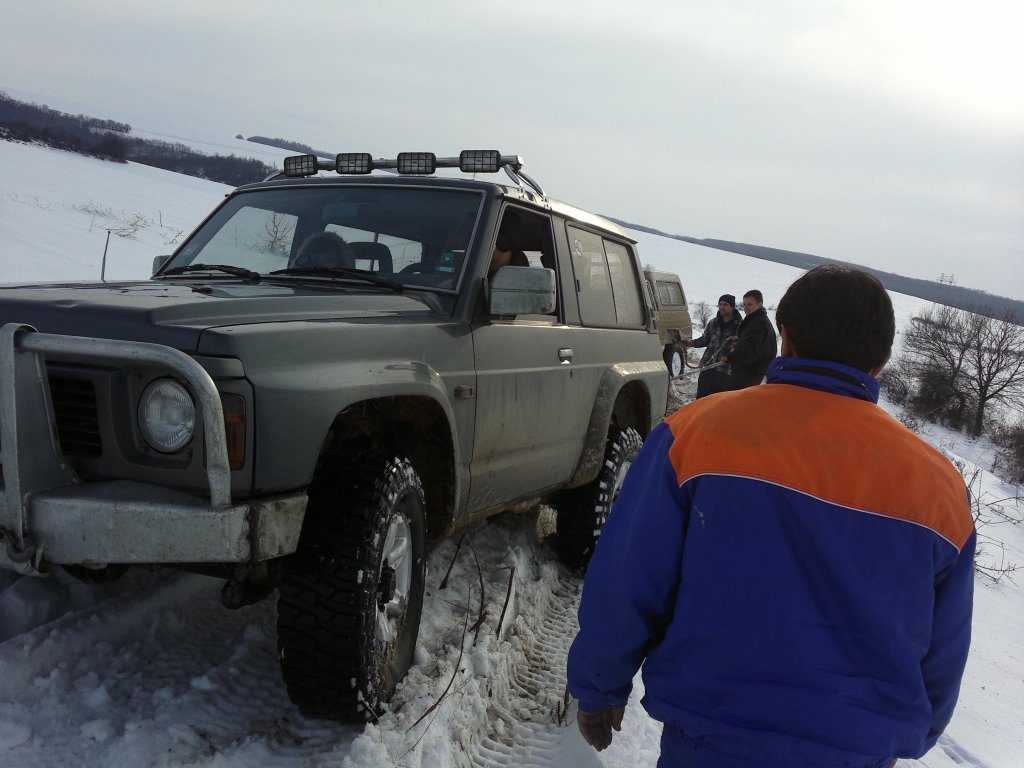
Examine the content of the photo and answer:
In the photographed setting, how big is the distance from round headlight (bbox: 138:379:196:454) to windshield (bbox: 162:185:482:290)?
118cm

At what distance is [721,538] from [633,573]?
21 centimetres

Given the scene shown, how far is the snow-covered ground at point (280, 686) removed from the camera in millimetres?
2475

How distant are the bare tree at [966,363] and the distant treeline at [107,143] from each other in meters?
31.6

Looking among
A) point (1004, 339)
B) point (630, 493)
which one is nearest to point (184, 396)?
point (630, 493)

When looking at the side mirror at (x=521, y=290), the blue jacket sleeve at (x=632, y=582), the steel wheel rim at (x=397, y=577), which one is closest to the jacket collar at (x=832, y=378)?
the blue jacket sleeve at (x=632, y=582)

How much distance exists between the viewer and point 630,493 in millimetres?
1692

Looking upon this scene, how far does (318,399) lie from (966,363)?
43.8 metres

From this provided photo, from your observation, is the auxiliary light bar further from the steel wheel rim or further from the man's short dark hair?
the man's short dark hair

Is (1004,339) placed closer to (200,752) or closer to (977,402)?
(977,402)

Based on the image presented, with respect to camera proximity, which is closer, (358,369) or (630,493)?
(630,493)

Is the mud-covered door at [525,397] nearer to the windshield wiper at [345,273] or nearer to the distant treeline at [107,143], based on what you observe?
the windshield wiper at [345,273]

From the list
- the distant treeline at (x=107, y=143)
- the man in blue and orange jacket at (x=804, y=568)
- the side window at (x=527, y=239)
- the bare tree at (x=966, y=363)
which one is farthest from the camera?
the distant treeline at (x=107, y=143)

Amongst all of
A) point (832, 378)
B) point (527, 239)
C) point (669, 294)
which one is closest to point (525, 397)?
point (527, 239)

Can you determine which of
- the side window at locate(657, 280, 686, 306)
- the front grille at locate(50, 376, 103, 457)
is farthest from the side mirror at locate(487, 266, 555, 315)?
the side window at locate(657, 280, 686, 306)
